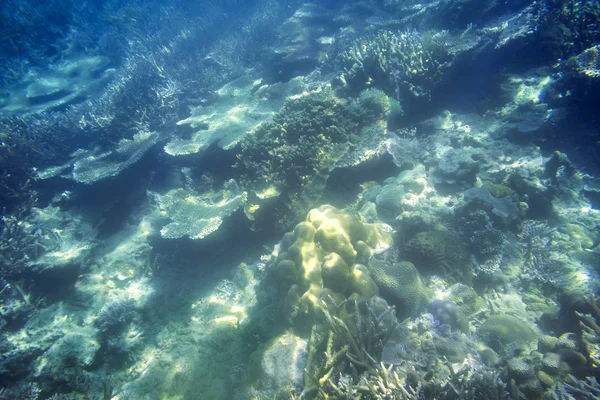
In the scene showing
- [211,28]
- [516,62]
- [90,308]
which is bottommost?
[90,308]

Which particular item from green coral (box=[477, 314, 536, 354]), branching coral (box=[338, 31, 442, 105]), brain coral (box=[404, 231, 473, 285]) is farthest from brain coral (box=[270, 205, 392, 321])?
branching coral (box=[338, 31, 442, 105])

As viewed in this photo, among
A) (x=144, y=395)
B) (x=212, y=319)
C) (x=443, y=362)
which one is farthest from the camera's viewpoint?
(x=212, y=319)

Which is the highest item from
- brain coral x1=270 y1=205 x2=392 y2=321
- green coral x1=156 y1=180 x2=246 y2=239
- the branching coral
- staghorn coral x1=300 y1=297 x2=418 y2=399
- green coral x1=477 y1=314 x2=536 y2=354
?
the branching coral

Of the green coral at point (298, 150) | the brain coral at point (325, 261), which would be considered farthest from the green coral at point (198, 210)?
the brain coral at point (325, 261)

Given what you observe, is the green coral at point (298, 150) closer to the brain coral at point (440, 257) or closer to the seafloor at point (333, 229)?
the seafloor at point (333, 229)

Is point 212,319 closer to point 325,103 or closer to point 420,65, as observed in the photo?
point 325,103

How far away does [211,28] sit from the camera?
1556 centimetres

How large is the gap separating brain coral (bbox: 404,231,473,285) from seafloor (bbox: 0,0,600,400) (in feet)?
0.08

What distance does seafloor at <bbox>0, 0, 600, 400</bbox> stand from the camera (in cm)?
331

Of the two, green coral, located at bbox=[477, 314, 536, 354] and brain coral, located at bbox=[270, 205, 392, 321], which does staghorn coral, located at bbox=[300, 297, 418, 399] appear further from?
green coral, located at bbox=[477, 314, 536, 354]

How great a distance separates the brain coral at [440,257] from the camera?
413cm

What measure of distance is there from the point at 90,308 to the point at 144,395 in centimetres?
247

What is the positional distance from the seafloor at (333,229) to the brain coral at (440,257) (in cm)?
2

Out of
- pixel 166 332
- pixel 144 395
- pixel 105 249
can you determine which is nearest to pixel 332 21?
pixel 105 249
